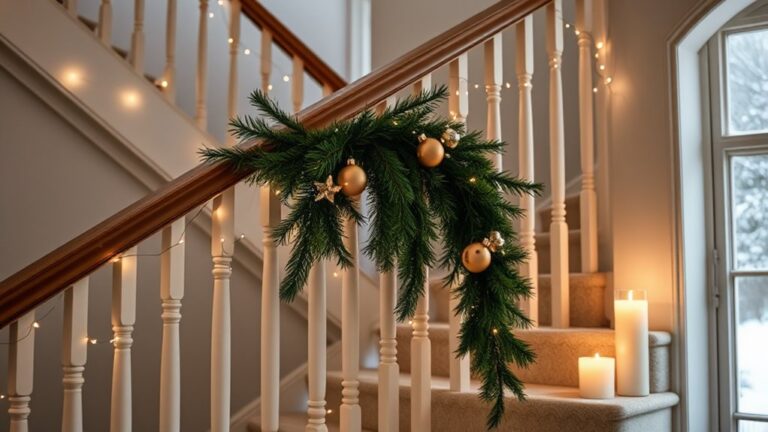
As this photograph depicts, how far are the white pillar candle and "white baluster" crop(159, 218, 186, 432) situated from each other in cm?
114

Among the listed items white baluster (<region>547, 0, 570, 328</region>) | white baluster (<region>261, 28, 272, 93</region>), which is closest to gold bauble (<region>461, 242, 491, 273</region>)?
white baluster (<region>547, 0, 570, 328</region>)

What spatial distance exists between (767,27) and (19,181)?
2648mm

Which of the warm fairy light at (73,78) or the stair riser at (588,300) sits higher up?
the warm fairy light at (73,78)

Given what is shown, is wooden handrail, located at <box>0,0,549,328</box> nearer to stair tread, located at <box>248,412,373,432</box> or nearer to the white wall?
stair tread, located at <box>248,412,373,432</box>

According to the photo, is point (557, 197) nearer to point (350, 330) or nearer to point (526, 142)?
point (526, 142)

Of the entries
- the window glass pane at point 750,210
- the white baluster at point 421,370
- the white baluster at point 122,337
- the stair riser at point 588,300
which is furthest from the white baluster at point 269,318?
the window glass pane at point 750,210

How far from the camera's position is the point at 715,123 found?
2627 mm

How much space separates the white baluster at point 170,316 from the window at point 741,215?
62.8 inches

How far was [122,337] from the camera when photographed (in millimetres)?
1668

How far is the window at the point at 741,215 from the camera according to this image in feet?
8.18

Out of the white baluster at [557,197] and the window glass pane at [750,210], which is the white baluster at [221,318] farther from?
the window glass pane at [750,210]

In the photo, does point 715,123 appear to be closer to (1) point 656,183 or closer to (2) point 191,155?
(1) point 656,183

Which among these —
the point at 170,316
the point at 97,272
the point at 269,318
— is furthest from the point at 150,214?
the point at 97,272

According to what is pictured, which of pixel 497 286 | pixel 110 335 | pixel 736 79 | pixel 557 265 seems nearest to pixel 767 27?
pixel 736 79
